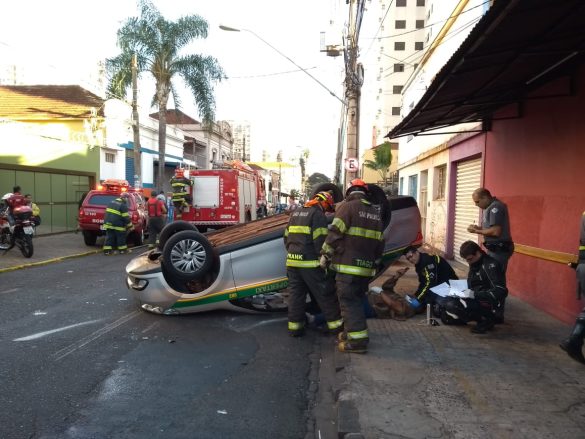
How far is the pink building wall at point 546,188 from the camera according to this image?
605 cm

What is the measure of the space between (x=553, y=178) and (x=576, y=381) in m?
3.21

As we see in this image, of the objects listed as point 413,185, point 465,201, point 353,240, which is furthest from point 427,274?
point 413,185

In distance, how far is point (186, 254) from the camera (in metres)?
6.23

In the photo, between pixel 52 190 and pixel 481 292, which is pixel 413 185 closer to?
pixel 52 190

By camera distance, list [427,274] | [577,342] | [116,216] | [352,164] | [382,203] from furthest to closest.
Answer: [352,164] < [116,216] < [382,203] < [427,274] < [577,342]

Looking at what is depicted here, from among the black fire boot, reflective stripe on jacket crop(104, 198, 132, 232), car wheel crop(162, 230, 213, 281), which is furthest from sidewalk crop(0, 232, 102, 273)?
the black fire boot

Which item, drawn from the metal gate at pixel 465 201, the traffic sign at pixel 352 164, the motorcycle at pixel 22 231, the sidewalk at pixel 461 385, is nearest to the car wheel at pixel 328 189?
the sidewalk at pixel 461 385

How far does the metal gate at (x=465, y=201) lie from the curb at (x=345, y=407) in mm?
6712

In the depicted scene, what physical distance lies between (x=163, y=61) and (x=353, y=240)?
20606 millimetres

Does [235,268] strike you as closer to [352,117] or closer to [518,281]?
[518,281]

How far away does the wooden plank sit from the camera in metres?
6.09

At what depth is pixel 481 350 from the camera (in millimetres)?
5148

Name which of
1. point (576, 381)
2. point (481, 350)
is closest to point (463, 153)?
point (481, 350)

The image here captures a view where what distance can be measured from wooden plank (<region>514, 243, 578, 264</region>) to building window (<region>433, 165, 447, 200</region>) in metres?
6.61
